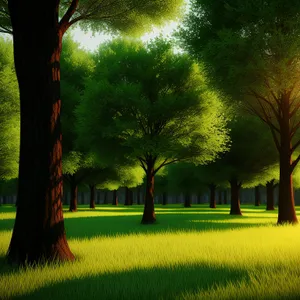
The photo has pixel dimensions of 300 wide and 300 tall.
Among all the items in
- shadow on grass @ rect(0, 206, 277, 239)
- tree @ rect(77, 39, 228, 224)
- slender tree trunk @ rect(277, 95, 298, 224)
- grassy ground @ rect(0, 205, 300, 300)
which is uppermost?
tree @ rect(77, 39, 228, 224)

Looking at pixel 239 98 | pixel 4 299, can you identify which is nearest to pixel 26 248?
pixel 4 299

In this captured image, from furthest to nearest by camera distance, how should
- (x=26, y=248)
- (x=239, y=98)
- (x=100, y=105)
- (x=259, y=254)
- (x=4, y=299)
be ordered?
(x=100, y=105) < (x=239, y=98) < (x=259, y=254) < (x=26, y=248) < (x=4, y=299)

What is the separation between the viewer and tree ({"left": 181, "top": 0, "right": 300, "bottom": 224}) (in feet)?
55.2

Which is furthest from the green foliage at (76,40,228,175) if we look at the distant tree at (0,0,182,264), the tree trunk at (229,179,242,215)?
the distant tree at (0,0,182,264)

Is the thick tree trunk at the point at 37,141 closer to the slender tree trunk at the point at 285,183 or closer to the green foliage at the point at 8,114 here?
the slender tree trunk at the point at 285,183

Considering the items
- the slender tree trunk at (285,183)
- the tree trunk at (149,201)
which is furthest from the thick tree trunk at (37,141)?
the tree trunk at (149,201)

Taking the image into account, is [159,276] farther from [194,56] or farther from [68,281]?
[194,56]

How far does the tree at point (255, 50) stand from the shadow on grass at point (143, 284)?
11536 millimetres

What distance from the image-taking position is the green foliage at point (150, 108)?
72.8 feet

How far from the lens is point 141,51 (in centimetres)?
2416

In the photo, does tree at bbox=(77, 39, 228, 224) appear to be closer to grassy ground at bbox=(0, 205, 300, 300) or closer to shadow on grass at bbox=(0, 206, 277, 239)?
shadow on grass at bbox=(0, 206, 277, 239)

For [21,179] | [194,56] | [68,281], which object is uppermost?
[194,56]

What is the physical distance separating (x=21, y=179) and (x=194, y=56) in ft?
45.9

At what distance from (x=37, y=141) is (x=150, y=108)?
548 inches
